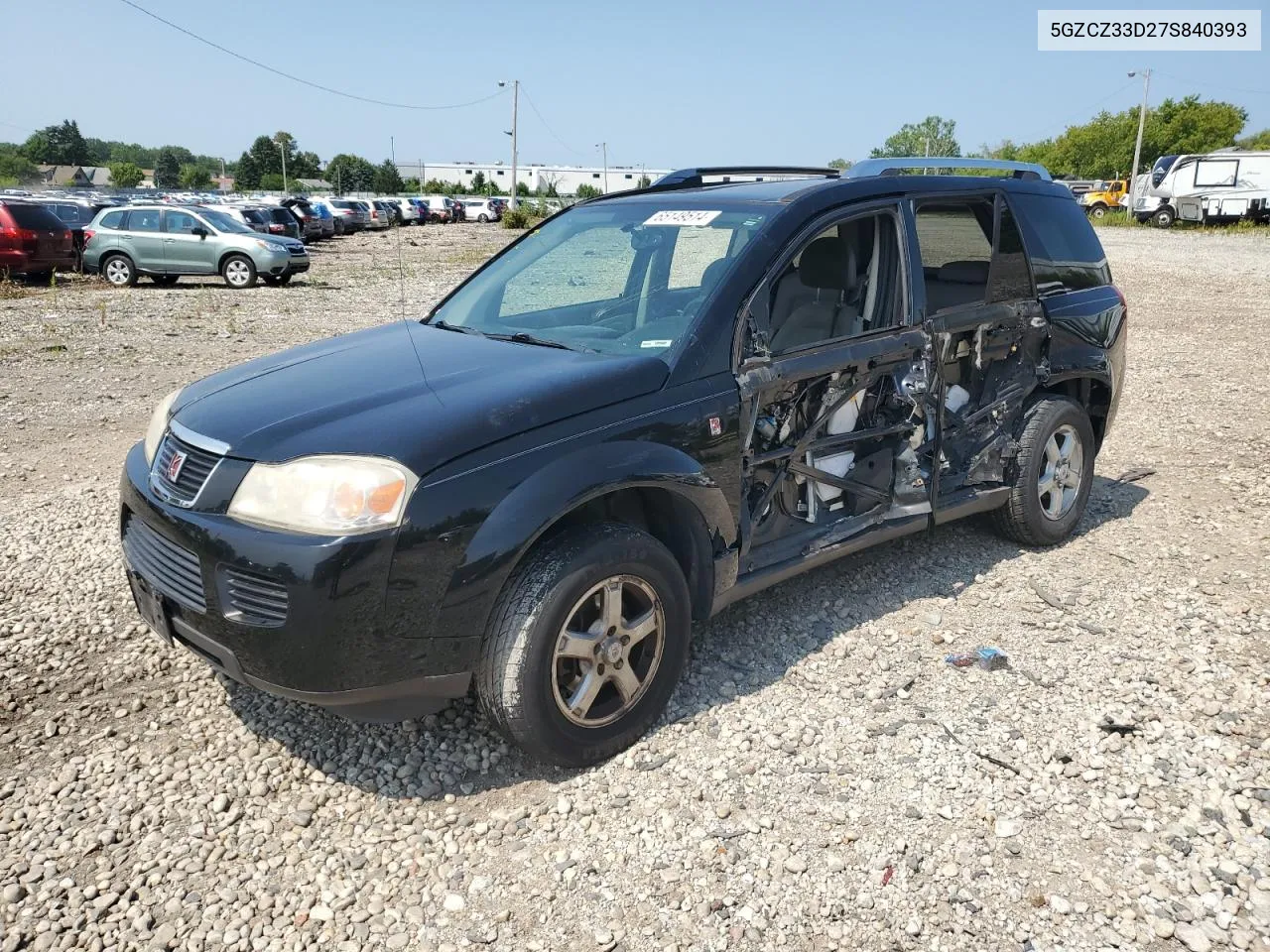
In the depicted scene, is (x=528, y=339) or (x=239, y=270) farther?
(x=239, y=270)

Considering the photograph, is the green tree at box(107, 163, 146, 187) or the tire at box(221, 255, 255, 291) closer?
the tire at box(221, 255, 255, 291)

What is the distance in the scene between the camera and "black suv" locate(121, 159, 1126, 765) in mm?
2752

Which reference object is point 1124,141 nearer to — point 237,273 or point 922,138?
point 922,138

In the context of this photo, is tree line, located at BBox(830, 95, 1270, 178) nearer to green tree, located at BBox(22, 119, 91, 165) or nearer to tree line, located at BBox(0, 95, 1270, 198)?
tree line, located at BBox(0, 95, 1270, 198)

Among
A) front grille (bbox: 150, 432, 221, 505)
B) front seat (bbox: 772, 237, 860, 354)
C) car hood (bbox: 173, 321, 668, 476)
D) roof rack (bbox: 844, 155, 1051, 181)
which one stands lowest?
front grille (bbox: 150, 432, 221, 505)

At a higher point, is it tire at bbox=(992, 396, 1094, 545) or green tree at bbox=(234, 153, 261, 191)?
green tree at bbox=(234, 153, 261, 191)

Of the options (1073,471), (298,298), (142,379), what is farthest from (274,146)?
(1073,471)

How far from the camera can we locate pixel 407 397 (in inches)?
123

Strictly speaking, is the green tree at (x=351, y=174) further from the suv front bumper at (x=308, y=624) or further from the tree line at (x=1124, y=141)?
the suv front bumper at (x=308, y=624)

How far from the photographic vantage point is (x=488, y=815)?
119 inches

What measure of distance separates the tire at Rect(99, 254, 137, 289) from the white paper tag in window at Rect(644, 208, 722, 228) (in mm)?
18035

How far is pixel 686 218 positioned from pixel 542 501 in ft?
5.47

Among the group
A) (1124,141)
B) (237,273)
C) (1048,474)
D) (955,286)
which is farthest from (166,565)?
(1124,141)

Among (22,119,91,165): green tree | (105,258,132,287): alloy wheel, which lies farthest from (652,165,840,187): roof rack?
(22,119,91,165): green tree
